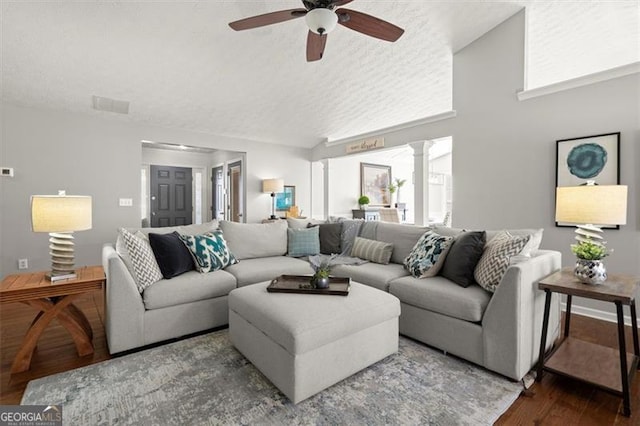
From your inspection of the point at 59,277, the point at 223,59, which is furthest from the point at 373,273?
the point at 223,59

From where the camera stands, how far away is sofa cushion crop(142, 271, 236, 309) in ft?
7.61

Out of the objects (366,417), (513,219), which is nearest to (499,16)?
(513,219)

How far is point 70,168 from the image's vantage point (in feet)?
14.0

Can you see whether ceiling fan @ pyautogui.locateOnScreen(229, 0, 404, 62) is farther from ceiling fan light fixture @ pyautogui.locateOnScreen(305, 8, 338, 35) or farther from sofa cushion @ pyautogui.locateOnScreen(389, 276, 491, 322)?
sofa cushion @ pyautogui.locateOnScreen(389, 276, 491, 322)

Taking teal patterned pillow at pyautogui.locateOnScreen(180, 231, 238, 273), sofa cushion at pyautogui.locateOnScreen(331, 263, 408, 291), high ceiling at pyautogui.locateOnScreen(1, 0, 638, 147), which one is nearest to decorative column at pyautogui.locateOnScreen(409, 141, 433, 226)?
high ceiling at pyautogui.locateOnScreen(1, 0, 638, 147)

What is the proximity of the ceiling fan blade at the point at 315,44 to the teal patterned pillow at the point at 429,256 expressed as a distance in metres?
1.87

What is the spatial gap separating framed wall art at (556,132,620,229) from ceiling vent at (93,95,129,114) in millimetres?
5392

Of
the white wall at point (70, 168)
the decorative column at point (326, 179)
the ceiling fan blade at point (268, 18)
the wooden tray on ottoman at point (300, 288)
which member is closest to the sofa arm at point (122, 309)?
the wooden tray on ottoman at point (300, 288)

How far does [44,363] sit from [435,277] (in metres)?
2.92

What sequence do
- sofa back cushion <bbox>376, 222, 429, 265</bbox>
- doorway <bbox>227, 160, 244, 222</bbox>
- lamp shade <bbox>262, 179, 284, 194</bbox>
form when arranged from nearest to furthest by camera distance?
sofa back cushion <bbox>376, 222, 429, 265</bbox>
lamp shade <bbox>262, 179, 284, 194</bbox>
doorway <bbox>227, 160, 244, 222</bbox>

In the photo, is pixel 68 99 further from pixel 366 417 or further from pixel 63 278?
pixel 366 417

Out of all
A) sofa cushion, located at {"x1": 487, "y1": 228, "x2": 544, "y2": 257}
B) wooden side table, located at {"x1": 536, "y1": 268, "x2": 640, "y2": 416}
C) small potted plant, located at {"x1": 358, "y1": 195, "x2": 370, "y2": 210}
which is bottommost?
wooden side table, located at {"x1": 536, "y1": 268, "x2": 640, "y2": 416}

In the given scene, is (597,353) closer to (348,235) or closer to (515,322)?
(515,322)

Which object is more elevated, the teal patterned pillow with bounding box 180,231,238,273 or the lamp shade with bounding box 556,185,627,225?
the lamp shade with bounding box 556,185,627,225
